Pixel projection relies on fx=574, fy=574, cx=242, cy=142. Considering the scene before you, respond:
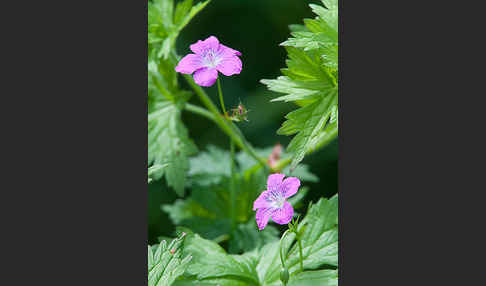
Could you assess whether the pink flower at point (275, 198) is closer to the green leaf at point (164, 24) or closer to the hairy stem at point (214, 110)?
the hairy stem at point (214, 110)

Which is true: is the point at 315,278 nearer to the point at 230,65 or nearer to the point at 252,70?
the point at 230,65

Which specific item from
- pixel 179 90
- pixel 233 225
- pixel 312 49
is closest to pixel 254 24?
pixel 179 90

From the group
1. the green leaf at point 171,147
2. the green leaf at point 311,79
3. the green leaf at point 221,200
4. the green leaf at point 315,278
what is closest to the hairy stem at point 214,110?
the green leaf at point 171,147

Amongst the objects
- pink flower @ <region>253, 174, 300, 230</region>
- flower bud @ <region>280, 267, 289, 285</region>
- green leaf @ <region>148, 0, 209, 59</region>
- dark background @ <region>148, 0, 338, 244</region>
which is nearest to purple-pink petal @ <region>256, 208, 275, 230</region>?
pink flower @ <region>253, 174, 300, 230</region>

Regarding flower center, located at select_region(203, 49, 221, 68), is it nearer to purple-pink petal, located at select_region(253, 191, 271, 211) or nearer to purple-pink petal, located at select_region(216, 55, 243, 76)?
purple-pink petal, located at select_region(216, 55, 243, 76)

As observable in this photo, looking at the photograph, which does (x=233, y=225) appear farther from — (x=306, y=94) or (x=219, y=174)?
(x=306, y=94)

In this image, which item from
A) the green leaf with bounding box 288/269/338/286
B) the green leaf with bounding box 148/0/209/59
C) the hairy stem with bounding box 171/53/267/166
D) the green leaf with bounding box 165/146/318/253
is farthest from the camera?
the green leaf with bounding box 165/146/318/253

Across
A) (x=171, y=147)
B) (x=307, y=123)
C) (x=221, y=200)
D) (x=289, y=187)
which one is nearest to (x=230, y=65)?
(x=307, y=123)
